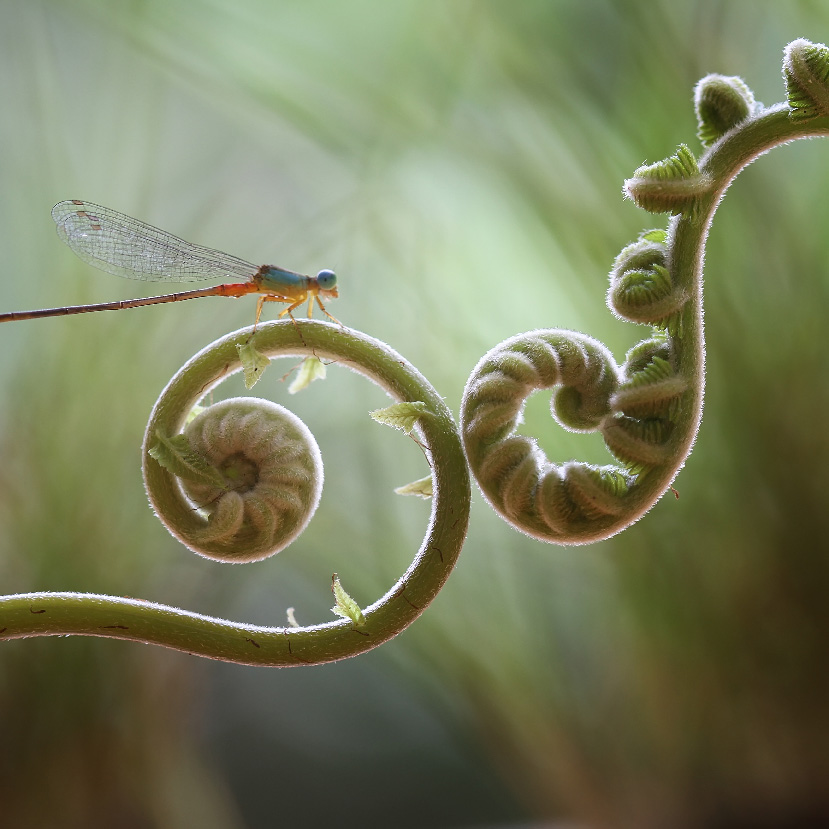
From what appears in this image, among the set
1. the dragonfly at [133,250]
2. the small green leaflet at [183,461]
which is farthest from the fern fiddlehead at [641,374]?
the dragonfly at [133,250]

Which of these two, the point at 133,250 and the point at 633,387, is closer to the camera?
the point at 633,387

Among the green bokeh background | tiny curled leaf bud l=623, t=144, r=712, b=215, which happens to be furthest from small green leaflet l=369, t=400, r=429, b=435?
the green bokeh background

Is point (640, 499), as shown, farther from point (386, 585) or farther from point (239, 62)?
point (239, 62)

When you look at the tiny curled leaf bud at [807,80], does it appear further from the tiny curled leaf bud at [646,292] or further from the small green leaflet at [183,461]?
the small green leaflet at [183,461]

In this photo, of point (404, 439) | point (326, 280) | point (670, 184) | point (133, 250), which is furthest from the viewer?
point (404, 439)

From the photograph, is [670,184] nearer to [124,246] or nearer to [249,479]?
[249,479]

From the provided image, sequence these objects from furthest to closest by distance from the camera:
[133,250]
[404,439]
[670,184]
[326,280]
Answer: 1. [404,439]
2. [133,250]
3. [326,280]
4. [670,184]

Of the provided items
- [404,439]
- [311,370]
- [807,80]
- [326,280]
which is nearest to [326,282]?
[326,280]
